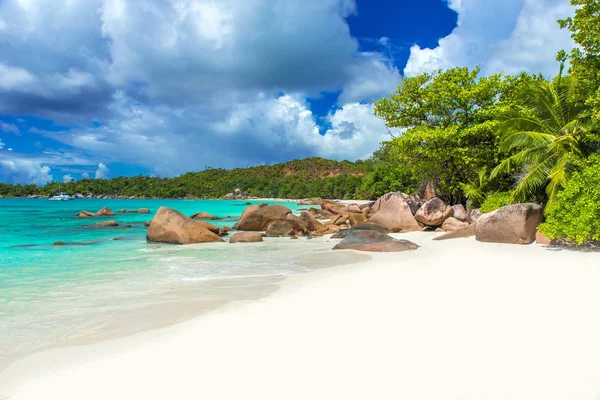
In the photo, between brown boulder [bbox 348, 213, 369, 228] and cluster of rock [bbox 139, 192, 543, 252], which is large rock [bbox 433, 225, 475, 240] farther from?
brown boulder [bbox 348, 213, 369, 228]

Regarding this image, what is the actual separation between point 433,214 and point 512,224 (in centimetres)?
572

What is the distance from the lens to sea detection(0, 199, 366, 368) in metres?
4.62

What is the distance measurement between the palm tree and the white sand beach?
24.8 ft

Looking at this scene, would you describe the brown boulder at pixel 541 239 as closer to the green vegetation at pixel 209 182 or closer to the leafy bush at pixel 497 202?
the leafy bush at pixel 497 202

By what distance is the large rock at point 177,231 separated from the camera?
561 inches

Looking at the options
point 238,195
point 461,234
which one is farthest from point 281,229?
point 238,195

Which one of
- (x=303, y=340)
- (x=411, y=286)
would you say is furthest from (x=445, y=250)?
(x=303, y=340)

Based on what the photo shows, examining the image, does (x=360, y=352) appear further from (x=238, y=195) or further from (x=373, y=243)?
(x=238, y=195)

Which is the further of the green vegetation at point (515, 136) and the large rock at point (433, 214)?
the large rock at point (433, 214)

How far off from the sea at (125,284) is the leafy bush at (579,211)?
471 cm

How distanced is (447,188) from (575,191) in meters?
12.8

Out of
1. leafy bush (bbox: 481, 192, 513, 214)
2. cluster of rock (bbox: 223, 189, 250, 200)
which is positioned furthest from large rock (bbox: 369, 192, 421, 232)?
cluster of rock (bbox: 223, 189, 250, 200)

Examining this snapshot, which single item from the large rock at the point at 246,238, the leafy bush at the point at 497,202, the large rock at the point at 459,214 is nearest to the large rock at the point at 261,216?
the large rock at the point at 246,238

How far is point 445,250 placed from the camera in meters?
9.91
